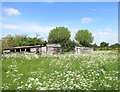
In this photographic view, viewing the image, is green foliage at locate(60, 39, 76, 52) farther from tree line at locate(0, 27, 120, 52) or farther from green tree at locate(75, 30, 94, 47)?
green tree at locate(75, 30, 94, 47)

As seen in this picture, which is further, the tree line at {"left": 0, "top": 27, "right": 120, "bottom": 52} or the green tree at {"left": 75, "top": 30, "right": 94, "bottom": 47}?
the tree line at {"left": 0, "top": 27, "right": 120, "bottom": 52}

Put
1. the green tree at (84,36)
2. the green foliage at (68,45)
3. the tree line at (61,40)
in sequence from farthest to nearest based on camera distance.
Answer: the green foliage at (68,45) → the tree line at (61,40) → the green tree at (84,36)

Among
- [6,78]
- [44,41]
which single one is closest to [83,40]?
[44,41]

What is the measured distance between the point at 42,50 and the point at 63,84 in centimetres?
2887

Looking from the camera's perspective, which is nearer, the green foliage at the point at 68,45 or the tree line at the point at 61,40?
the tree line at the point at 61,40

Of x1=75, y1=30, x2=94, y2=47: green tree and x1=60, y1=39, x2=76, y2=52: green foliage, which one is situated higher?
x1=75, y1=30, x2=94, y2=47: green tree

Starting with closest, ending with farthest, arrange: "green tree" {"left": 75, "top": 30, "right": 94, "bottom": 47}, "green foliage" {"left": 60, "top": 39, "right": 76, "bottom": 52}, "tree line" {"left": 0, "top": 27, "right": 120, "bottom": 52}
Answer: "green tree" {"left": 75, "top": 30, "right": 94, "bottom": 47} → "tree line" {"left": 0, "top": 27, "right": 120, "bottom": 52} → "green foliage" {"left": 60, "top": 39, "right": 76, "bottom": 52}

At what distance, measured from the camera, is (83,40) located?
57.0 meters

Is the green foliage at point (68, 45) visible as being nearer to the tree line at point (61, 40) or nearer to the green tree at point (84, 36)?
the tree line at point (61, 40)

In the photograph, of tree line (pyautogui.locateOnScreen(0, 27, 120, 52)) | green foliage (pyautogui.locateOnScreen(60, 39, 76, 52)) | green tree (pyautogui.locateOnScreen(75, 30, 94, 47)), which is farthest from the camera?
green foliage (pyautogui.locateOnScreen(60, 39, 76, 52))

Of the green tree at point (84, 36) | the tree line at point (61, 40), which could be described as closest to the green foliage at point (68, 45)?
the tree line at point (61, 40)

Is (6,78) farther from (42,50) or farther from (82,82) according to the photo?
(42,50)


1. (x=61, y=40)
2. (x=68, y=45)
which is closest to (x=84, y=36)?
(x=61, y=40)

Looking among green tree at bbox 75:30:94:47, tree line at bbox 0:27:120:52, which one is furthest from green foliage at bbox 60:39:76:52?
green tree at bbox 75:30:94:47
